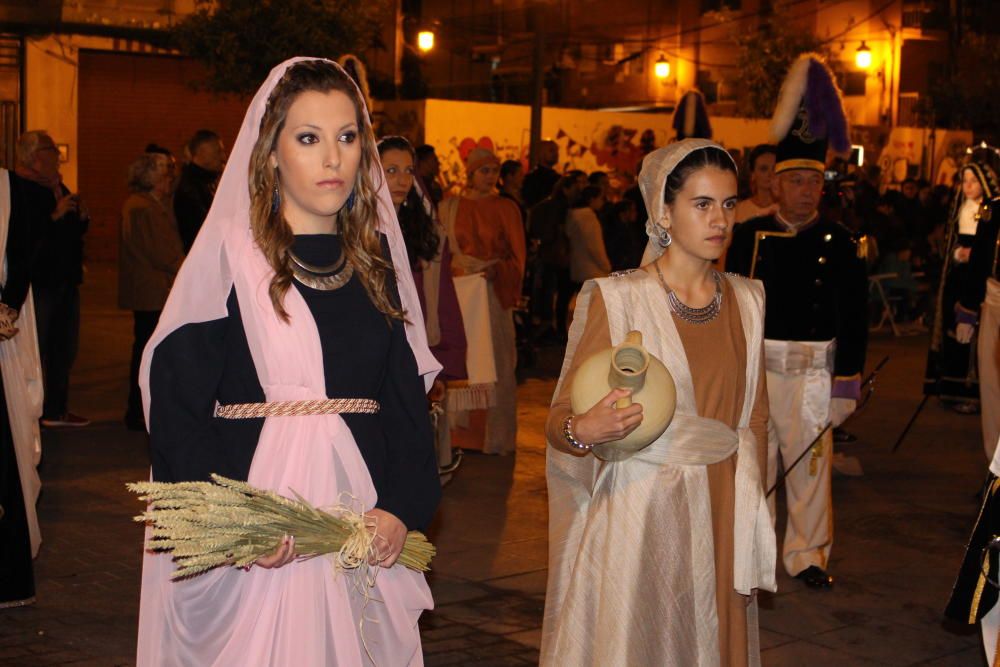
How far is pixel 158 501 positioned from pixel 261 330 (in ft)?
1.59

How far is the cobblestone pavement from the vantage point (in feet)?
19.7

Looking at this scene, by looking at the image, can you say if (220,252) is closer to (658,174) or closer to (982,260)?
(658,174)

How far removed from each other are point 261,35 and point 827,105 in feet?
40.9

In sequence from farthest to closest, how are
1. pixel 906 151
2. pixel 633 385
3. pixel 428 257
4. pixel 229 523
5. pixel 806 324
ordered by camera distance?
pixel 906 151
pixel 428 257
pixel 806 324
pixel 633 385
pixel 229 523

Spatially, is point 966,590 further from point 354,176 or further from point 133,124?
point 133,124

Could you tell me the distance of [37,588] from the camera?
6.63 m

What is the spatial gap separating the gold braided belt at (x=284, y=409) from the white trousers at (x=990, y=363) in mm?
7115

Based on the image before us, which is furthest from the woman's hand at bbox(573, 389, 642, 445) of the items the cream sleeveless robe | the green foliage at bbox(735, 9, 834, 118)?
the green foliage at bbox(735, 9, 834, 118)

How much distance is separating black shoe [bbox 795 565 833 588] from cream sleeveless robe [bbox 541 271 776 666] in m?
2.88

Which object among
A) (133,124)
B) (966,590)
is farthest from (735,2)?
(966,590)

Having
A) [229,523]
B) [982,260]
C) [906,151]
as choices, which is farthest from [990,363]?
[906,151]

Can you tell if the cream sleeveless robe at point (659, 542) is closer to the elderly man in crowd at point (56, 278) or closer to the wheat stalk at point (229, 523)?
the wheat stalk at point (229, 523)

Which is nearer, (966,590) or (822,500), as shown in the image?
(966,590)

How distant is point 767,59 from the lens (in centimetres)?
3234
